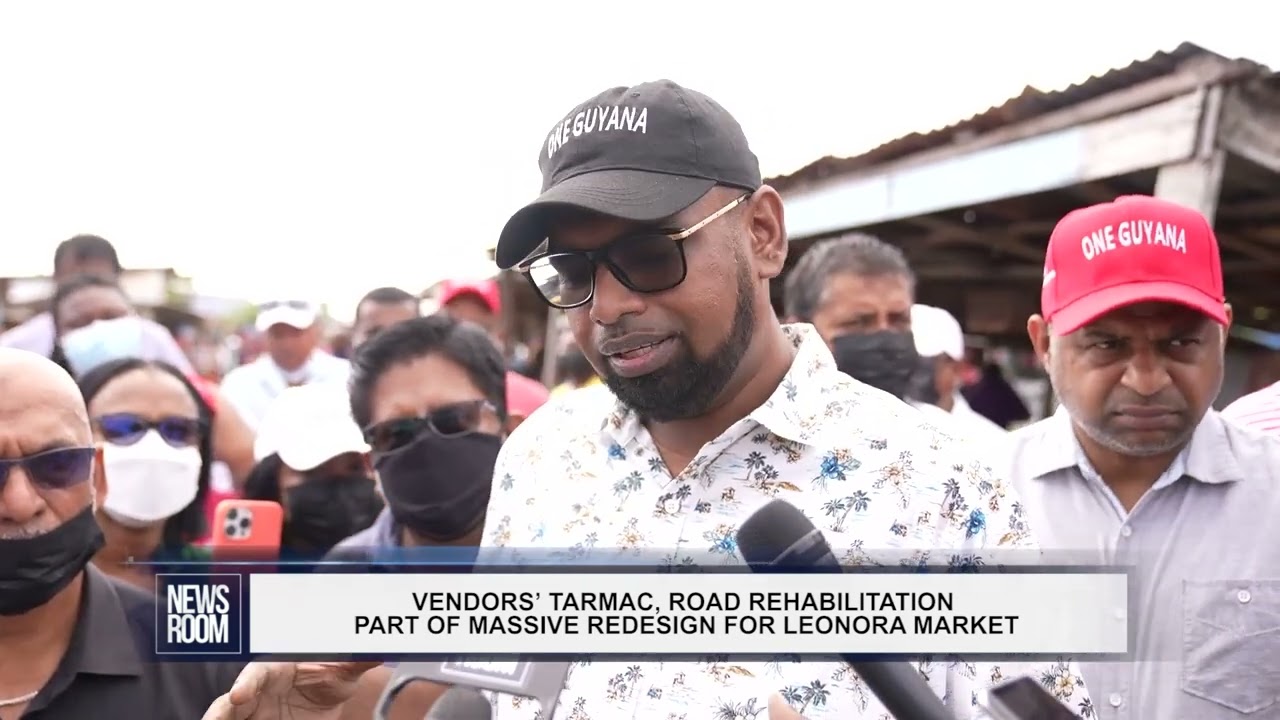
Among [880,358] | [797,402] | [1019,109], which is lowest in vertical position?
[797,402]

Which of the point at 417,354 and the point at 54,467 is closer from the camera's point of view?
the point at 54,467

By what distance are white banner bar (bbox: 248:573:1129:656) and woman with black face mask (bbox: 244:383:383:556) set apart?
1.93 meters

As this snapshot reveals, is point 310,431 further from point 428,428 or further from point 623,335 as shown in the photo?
point 623,335

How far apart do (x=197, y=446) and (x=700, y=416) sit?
2144mm

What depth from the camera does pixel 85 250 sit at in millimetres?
6203

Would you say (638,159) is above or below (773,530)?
above

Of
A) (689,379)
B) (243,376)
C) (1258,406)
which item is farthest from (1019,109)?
(689,379)

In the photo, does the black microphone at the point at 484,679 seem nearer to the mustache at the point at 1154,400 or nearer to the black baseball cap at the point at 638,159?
the black baseball cap at the point at 638,159

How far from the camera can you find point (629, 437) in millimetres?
1941

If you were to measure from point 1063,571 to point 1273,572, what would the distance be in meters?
0.84

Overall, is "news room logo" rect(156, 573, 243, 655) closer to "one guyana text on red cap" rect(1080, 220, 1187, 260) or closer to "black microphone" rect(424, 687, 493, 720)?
"black microphone" rect(424, 687, 493, 720)

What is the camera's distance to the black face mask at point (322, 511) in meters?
3.60

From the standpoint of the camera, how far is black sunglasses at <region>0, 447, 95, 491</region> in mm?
2258

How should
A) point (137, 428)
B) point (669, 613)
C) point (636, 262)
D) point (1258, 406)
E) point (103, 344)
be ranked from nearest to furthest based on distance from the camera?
point (669, 613)
point (636, 262)
point (1258, 406)
point (137, 428)
point (103, 344)
